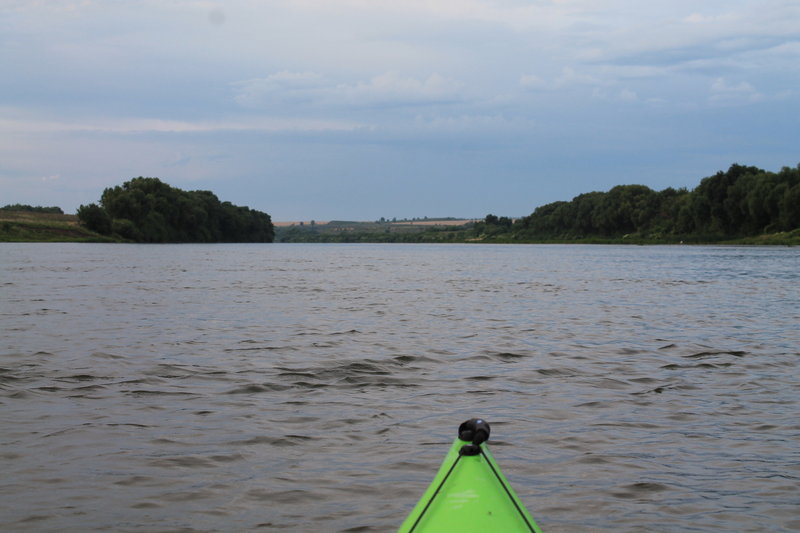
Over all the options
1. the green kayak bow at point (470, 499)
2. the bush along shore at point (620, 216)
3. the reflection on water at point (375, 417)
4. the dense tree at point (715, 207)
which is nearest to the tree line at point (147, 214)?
the bush along shore at point (620, 216)

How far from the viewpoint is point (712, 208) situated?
422 ft

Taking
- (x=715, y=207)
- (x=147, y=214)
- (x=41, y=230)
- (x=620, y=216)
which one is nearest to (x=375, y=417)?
(x=715, y=207)

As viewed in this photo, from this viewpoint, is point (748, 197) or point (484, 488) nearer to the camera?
point (484, 488)

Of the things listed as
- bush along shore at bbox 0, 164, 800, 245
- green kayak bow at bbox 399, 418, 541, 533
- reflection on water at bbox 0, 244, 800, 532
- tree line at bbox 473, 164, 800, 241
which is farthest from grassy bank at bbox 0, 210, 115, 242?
green kayak bow at bbox 399, 418, 541, 533

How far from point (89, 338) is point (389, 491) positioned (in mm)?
11836

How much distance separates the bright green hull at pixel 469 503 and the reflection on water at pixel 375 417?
209cm

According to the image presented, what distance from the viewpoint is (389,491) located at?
695cm

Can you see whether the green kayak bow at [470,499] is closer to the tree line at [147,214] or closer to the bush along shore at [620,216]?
the bush along shore at [620,216]

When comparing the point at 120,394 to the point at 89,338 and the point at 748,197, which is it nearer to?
the point at 89,338

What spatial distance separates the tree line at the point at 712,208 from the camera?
374 ft

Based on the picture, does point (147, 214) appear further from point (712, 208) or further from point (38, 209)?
point (712, 208)

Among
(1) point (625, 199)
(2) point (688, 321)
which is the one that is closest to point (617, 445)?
(2) point (688, 321)

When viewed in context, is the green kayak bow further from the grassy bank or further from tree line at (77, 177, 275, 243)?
tree line at (77, 177, 275, 243)

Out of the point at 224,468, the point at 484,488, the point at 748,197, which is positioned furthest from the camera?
the point at 748,197
